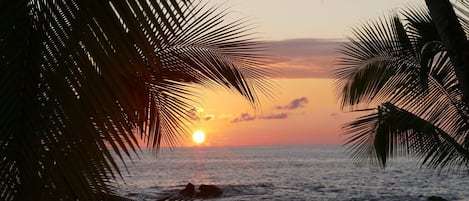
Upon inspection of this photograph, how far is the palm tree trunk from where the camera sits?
15.2 feet

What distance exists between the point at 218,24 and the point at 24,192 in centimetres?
298

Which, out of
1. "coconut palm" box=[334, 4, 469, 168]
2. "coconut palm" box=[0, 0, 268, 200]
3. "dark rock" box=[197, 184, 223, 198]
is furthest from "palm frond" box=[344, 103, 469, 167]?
"dark rock" box=[197, 184, 223, 198]

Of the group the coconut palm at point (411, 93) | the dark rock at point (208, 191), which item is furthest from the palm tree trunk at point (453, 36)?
the dark rock at point (208, 191)

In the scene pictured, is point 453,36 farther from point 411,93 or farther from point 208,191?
point 208,191

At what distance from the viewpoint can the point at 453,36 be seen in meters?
4.67

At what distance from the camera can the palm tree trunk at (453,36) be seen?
15.2 ft

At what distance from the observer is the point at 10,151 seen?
1343 mm

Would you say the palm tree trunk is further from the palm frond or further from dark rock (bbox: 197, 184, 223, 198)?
dark rock (bbox: 197, 184, 223, 198)

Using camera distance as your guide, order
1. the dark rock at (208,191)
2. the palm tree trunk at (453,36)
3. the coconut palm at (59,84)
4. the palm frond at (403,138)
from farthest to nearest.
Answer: the dark rock at (208,191), the palm frond at (403,138), the palm tree trunk at (453,36), the coconut palm at (59,84)

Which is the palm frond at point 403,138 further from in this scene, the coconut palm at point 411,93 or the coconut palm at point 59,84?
the coconut palm at point 59,84

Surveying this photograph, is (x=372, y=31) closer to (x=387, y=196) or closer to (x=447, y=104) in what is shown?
(x=447, y=104)

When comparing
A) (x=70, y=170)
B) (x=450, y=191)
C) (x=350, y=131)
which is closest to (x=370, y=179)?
(x=450, y=191)

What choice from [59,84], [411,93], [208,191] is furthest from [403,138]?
[208,191]

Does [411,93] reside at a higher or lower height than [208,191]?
higher
